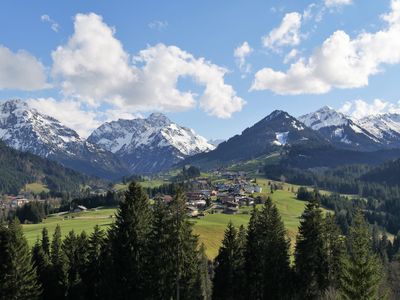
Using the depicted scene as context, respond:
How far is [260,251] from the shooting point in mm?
64438

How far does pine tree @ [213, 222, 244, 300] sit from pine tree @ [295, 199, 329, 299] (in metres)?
9.27

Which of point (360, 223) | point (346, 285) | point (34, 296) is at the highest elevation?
point (360, 223)

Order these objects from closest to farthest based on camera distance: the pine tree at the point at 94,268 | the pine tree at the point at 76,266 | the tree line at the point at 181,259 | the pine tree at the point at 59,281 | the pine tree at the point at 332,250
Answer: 1. the tree line at the point at 181,259
2. the pine tree at the point at 332,250
3. the pine tree at the point at 94,268
4. the pine tree at the point at 76,266
5. the pine tree at the point at 59,281

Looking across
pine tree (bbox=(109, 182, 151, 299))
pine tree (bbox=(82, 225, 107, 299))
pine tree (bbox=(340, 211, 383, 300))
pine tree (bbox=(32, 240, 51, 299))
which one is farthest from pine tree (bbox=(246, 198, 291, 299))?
pine tree (bbox=(32, 240, 51, 299))

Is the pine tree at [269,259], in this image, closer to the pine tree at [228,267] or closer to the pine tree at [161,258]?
the pine tree at [228,267]

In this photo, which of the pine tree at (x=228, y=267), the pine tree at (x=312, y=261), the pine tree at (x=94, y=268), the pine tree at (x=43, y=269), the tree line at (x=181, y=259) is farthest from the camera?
the pine tree at (x=43, y=269)

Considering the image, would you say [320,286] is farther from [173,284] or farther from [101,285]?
[101,285]

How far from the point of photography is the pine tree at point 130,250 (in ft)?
183

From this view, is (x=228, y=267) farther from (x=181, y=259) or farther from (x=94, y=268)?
(x=94, y=268)

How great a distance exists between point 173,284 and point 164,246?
16.0 ft

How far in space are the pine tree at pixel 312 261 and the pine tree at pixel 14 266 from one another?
3406 cm

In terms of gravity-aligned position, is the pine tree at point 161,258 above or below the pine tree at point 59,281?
above

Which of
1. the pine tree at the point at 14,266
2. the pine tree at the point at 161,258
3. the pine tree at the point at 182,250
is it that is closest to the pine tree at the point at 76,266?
the pine tree at the point at 14,266

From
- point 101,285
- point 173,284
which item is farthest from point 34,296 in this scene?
point 173,284
